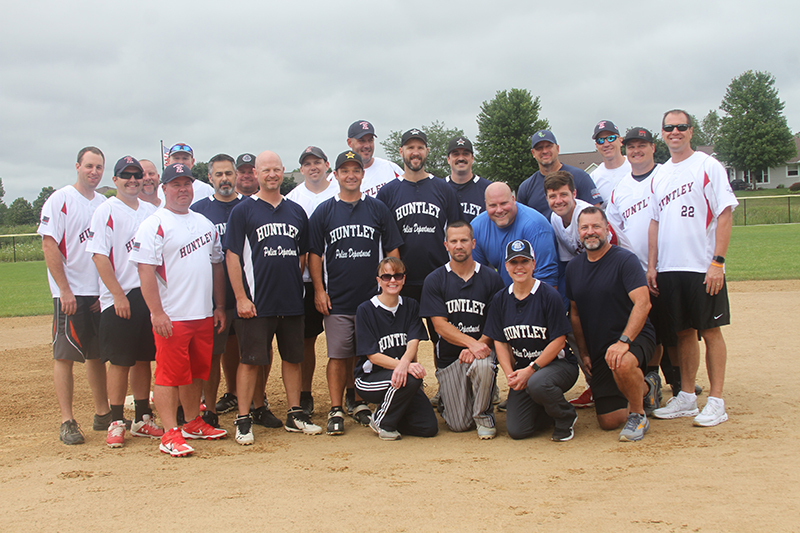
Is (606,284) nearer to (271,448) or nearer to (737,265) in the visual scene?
(271,448)

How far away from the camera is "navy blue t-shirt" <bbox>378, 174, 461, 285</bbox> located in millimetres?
5465

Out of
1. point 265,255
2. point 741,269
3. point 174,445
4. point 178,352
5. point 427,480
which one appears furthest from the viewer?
point 741,269

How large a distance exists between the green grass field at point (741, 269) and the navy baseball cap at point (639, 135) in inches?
382

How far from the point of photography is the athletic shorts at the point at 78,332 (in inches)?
192

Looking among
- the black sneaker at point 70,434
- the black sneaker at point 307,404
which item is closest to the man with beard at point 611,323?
the black sneaker at point 307,404

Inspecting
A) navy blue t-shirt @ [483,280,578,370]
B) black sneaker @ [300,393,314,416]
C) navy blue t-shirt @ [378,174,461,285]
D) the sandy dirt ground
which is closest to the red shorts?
the sandy dirt ground

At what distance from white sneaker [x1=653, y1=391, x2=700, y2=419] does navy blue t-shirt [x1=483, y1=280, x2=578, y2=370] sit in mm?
942

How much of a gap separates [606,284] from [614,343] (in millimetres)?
470

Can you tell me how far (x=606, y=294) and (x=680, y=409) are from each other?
1270mm

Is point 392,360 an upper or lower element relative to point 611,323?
lower

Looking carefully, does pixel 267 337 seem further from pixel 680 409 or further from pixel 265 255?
pixel 680 409

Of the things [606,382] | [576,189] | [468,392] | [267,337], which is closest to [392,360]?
[468,392]

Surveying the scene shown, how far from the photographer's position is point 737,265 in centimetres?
1559

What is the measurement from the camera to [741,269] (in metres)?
14.8
